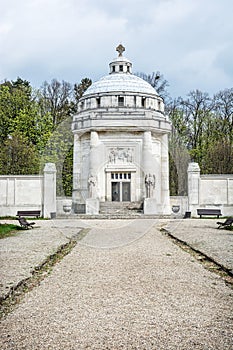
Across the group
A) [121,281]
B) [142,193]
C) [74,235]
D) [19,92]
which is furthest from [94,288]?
[19,92]

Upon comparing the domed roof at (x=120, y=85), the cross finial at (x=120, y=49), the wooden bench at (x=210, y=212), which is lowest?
the wooden bench at (x=210, y=212)

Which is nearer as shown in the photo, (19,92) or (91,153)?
(91,153)

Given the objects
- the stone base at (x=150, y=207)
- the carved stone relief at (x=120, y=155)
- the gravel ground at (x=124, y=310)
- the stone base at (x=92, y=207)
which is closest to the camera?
the gravel ground at (x=124, y=310)

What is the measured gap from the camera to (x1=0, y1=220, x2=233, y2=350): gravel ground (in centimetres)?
468

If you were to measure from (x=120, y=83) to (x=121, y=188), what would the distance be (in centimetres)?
967

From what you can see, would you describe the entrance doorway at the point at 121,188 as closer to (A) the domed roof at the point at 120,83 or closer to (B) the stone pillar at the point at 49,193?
(B) the stone pillar at the point at 49,193

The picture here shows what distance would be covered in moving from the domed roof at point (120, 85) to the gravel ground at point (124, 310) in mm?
28850

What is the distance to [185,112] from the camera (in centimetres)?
4606

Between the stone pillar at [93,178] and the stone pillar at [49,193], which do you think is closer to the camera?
the stone pillar at [49,193]

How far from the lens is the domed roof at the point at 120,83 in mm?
37625

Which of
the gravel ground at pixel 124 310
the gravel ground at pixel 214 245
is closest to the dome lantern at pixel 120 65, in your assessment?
the gravel ground at pixel 214 245

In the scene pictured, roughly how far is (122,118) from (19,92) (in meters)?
13.5

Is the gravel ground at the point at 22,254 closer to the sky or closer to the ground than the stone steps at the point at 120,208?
closer to the ground

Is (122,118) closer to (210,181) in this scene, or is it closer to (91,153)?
(91,153)
